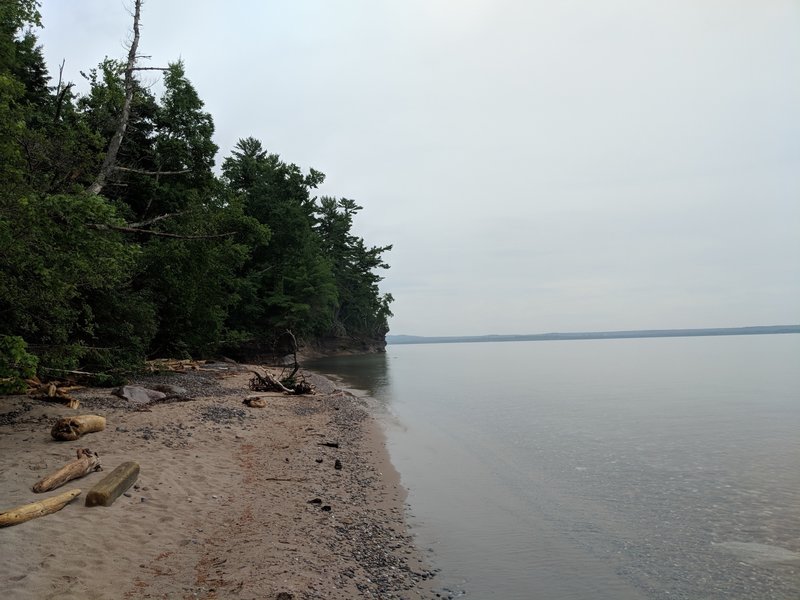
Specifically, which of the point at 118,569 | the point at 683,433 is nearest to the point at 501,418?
the point at 683,433

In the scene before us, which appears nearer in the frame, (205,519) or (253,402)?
(205,519)

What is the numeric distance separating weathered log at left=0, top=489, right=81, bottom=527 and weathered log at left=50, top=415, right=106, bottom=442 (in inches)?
127

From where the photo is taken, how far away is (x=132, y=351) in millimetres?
18516

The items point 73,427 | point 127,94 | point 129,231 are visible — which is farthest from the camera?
point 127,94

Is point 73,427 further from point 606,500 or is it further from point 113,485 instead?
point 606,500

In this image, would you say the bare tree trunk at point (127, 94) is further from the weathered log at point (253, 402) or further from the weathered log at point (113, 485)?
the weathered log at point (113, 485)

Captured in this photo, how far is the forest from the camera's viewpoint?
7957 mm

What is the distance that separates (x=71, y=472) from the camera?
6.78m

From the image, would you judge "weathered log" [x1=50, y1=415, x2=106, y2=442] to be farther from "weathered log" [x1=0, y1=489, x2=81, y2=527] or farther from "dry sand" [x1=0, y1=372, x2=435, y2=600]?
"weathered log" [x1=0, y1=489, x2=81, y2=527]

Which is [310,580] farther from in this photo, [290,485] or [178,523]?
[290,485]

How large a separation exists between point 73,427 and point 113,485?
3476 millimetres

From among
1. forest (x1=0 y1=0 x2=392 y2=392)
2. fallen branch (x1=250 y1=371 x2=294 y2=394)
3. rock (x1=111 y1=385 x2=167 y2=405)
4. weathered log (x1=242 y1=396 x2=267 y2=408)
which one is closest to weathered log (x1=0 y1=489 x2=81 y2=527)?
forest (x1=0 y1=0 x2=392 y2=392)

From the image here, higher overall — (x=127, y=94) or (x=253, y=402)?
(x=127, y=94)

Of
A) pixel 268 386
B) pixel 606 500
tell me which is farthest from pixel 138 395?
pixel 606 500
